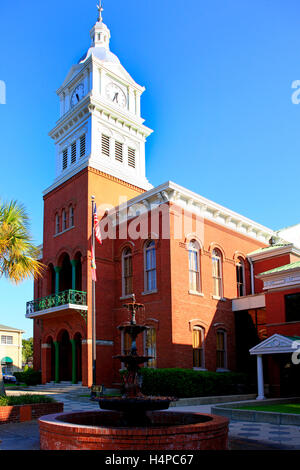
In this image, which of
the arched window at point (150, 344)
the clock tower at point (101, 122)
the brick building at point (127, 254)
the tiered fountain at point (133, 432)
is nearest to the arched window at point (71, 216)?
the brick building at point (127, 254)

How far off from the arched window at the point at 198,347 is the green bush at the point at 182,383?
5.97ft

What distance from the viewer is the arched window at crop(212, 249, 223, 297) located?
26.6 meters

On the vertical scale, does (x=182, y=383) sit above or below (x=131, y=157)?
below

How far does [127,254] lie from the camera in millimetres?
26891

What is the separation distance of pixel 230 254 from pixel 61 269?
36.0 feet

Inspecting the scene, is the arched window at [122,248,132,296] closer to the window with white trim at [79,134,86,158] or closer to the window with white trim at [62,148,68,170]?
the window with white trim at [79,134,86,158]

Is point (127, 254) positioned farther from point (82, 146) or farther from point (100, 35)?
point (100, 35)

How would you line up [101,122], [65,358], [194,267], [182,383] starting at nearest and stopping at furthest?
[182,383] < [194,267] < [65,358] < [101,122]

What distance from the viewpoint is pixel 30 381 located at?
1162 inches

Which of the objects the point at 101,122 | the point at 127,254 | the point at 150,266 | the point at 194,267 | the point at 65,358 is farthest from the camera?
the point at 101,122

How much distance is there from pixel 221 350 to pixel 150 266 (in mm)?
6343

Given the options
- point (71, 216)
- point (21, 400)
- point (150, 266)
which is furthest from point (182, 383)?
point (71, 216)

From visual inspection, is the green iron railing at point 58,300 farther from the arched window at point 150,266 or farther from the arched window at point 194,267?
the arched window at point 194,267

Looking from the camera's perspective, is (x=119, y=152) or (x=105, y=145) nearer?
(x=105, y=145)
